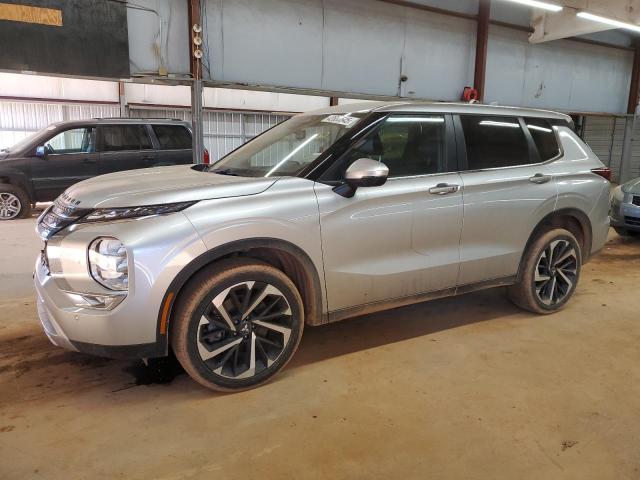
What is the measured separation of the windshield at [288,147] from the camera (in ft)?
10.2

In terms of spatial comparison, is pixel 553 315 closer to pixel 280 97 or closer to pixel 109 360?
pixel 109 360

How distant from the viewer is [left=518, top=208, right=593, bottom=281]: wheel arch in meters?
3.92

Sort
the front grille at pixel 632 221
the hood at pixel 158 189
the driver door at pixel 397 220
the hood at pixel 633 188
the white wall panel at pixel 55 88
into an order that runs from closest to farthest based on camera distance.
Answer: the hood at pixel 158 189 < the driver door at pixel 397 220 < the front grille at pixel 632 221 < the hood at pixel 633 188 < the white wall panel at pixel 55 88

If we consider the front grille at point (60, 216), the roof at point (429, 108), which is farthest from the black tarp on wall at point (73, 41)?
the front grille at point (60, 216)

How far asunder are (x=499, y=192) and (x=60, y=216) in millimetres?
2880

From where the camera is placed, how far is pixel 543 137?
4039mm

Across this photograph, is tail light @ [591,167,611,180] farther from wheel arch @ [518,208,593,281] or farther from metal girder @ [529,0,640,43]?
metal girder @ [529,0,640,43]

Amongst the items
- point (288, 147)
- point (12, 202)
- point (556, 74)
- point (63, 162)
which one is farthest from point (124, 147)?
→ point (556, 74)

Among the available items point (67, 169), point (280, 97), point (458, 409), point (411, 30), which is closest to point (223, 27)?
point (67, 169)

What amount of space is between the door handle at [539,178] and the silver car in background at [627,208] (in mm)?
4047

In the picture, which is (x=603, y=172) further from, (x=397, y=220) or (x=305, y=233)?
(x=305, y=233)

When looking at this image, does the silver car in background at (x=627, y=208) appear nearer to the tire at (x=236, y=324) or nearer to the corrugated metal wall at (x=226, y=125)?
the tire at (x=236, y=324)

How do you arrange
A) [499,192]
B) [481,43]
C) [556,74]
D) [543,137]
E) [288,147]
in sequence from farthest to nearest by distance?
[556,74], [481,43], [543,137], [499,192], [288,147]

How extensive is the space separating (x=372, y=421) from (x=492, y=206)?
182cm
